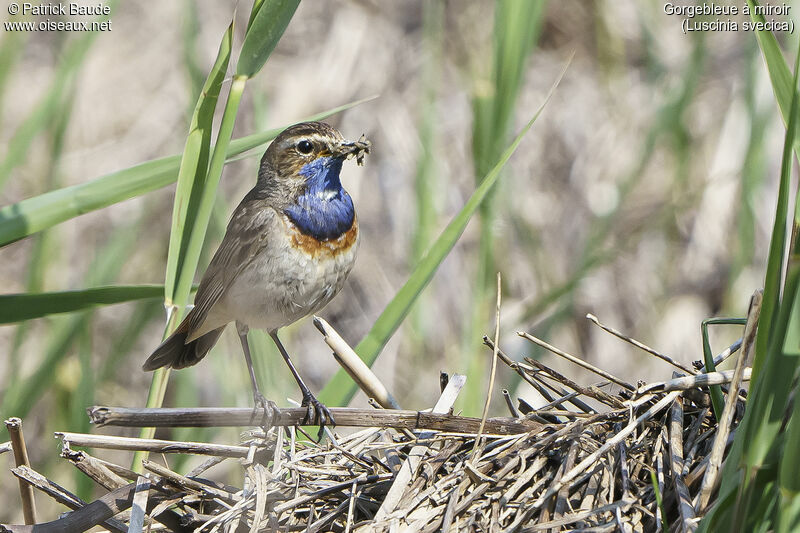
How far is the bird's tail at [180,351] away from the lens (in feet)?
11.5

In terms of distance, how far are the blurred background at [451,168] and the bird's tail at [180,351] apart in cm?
104

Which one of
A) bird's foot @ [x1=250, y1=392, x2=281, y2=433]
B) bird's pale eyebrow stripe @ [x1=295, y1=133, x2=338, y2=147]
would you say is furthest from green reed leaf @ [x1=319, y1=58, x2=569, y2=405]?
bird's pale eyebrow stripe @ [x1=295, y1=133, x2=338, y2=147]

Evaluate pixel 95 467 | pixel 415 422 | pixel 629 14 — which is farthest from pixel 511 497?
pixel 629 14

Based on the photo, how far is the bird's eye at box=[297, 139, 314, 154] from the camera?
374cm

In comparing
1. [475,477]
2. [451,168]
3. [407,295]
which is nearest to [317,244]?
[407,295]

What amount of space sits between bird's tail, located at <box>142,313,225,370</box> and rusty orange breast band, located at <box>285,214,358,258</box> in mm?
539

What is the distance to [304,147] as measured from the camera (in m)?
3.75

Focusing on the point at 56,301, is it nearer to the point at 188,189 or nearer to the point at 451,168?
the point at 188,189

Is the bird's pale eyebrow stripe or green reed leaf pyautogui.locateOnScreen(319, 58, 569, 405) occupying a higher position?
the bird's pale eyebrow stripe

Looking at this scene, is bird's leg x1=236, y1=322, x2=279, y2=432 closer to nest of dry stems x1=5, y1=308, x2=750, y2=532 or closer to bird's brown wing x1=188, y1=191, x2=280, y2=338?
nest of dry stems x1=5, y1=308, x2=750, y2=532

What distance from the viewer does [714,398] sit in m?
2.34

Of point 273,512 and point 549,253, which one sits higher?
point 549,253

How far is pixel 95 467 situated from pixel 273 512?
1.58 feet

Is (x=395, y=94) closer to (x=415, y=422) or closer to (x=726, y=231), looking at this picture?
(x=726, y=231)
